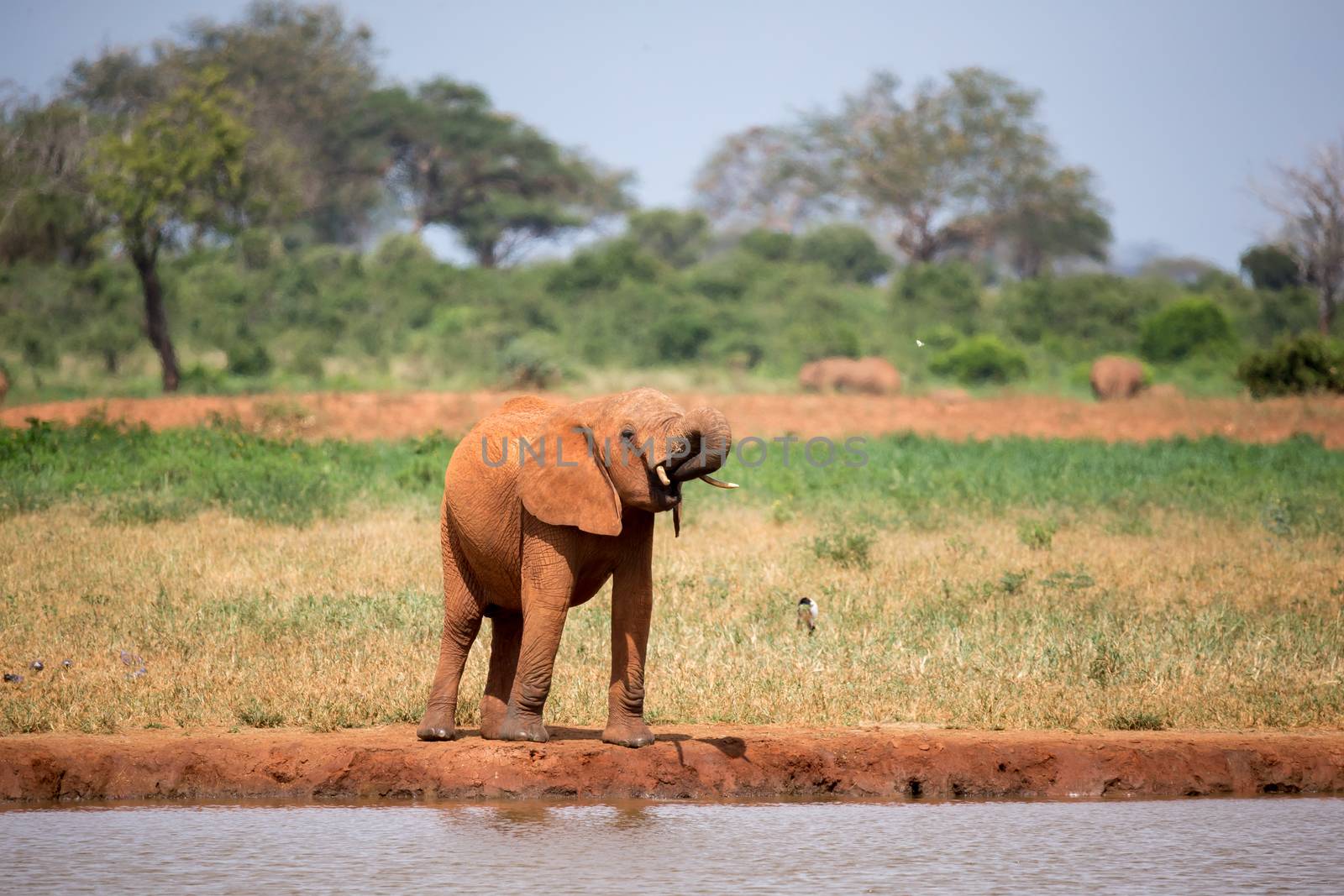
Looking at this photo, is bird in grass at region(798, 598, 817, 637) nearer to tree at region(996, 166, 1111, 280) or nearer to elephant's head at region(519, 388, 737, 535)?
elephant's head at region(519, 388, 737, 535)

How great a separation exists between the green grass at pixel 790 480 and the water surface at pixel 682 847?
718 centimetres

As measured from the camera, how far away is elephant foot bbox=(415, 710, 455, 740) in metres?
7.84

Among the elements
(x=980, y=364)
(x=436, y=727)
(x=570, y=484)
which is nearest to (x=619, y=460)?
(x=570, y=484)

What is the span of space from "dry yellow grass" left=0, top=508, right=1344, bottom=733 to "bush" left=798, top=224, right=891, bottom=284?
38262 millimetres

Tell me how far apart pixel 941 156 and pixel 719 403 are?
2938 cm

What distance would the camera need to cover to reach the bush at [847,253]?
173ft

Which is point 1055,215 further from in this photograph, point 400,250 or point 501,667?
point 501,667

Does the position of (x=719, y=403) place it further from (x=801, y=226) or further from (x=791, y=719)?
(x=801, y=226)

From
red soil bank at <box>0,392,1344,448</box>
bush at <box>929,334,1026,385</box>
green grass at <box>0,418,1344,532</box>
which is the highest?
bush at <box>929,334,1026,385</box>

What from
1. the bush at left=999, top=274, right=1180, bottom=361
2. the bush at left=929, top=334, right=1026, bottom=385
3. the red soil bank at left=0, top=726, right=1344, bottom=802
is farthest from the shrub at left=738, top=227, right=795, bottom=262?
the red soil bank at left=0, top=726, right=1344, bottom=802

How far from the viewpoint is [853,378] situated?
30859 mm

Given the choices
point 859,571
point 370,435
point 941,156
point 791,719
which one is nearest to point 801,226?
point 941,156

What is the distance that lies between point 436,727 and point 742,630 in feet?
10.1

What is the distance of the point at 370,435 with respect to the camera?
72.9 feet
